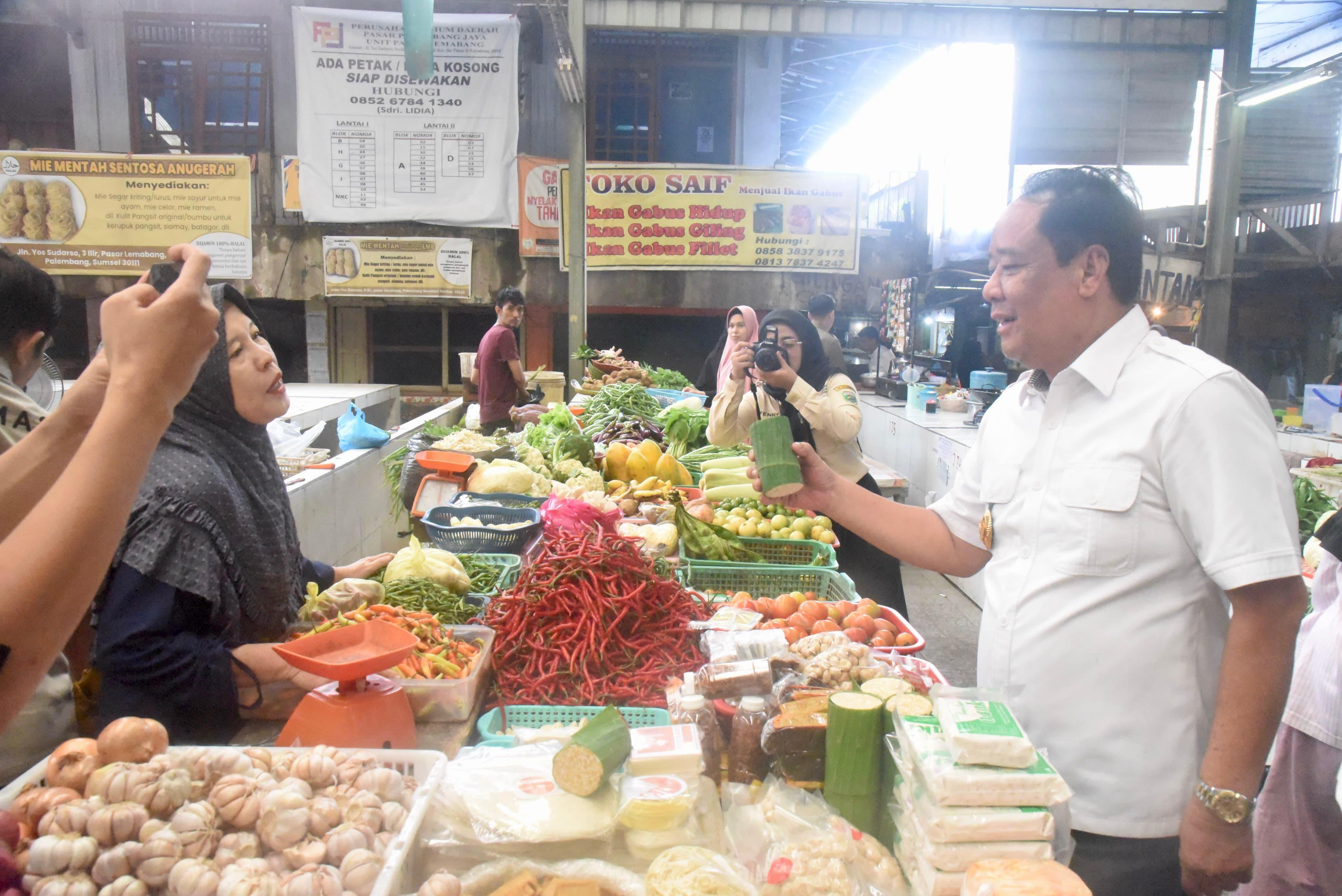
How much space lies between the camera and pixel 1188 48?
7.59 meters

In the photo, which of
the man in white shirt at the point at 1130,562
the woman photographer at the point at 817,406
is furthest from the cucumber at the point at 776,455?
the woman photographer at the point at 817,406

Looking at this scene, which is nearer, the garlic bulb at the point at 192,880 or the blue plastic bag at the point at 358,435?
the garlic bulb at the point at 192,880

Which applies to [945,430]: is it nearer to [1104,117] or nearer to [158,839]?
[1104,117]

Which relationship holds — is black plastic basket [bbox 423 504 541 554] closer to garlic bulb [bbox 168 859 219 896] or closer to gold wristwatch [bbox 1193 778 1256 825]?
garlic bulb [bbox 168 859 219 896]

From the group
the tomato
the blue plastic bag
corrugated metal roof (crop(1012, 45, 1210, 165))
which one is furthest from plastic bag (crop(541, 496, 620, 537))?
corrugated metal roof (crop(1012, 45, 1210, 165))

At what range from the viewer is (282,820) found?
4.08 feet

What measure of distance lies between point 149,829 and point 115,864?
0.06 metres

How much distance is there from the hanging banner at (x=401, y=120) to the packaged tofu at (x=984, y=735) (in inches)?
424

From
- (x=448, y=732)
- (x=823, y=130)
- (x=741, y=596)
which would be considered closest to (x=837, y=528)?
(x=741, y=596)

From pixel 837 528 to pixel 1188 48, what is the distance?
653 centimetres

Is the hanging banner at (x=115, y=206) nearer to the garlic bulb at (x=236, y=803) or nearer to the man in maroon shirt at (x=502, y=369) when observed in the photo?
the man in maroon shirt at (x=502, y=369)

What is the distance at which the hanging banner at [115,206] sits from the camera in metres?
10.7

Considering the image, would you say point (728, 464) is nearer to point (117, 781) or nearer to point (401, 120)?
point (117, 781)

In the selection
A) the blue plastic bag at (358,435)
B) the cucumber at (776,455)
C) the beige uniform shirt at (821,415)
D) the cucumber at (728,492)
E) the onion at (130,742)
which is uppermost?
the cucumber at (776,455)
